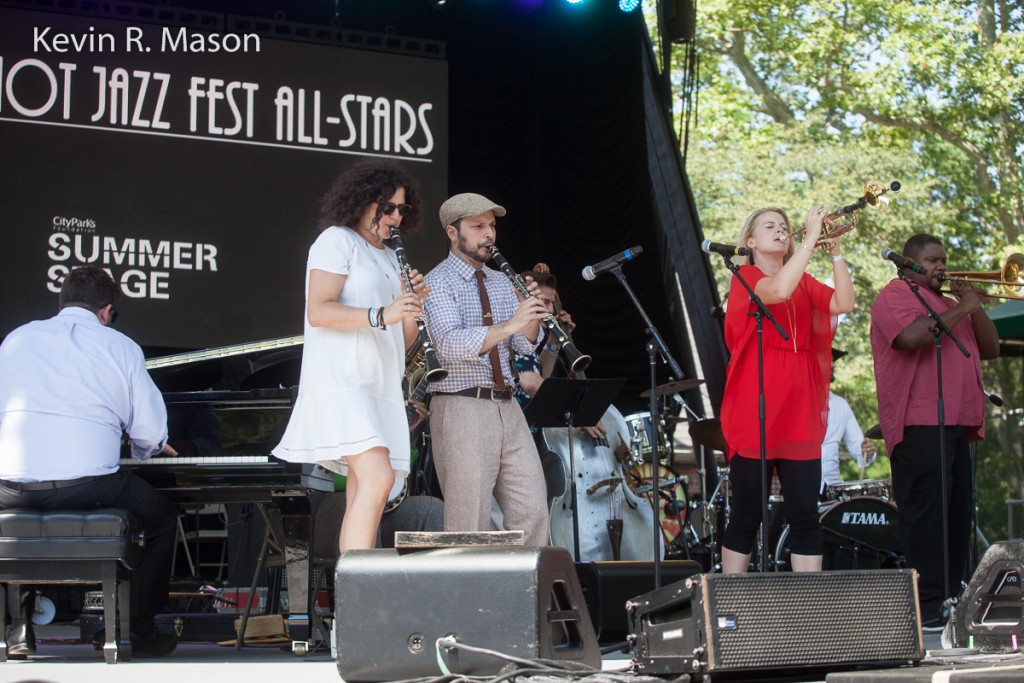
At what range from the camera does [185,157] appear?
696cm

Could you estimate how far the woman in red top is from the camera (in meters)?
4.48

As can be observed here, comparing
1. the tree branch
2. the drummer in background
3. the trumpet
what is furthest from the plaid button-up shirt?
the tree branch

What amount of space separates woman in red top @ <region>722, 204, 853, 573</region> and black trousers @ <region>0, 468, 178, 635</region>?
2298mm

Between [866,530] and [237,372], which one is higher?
[237,372]

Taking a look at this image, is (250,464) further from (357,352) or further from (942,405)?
(942,405)

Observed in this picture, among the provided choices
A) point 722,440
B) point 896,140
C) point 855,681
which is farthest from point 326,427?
point 896,140

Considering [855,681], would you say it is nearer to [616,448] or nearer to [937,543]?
[937,543]

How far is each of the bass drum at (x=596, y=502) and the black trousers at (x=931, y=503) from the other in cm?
157

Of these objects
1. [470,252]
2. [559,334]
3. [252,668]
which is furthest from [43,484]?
[559,334]

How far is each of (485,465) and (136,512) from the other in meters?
1.51

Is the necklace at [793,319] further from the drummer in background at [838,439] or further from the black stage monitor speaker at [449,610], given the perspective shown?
the drummer in background at [838,439]

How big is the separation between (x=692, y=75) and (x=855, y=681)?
22.8 feet

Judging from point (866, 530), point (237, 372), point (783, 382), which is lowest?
point (866, 530)

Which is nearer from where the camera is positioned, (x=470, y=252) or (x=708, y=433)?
(x=470, y=252)
